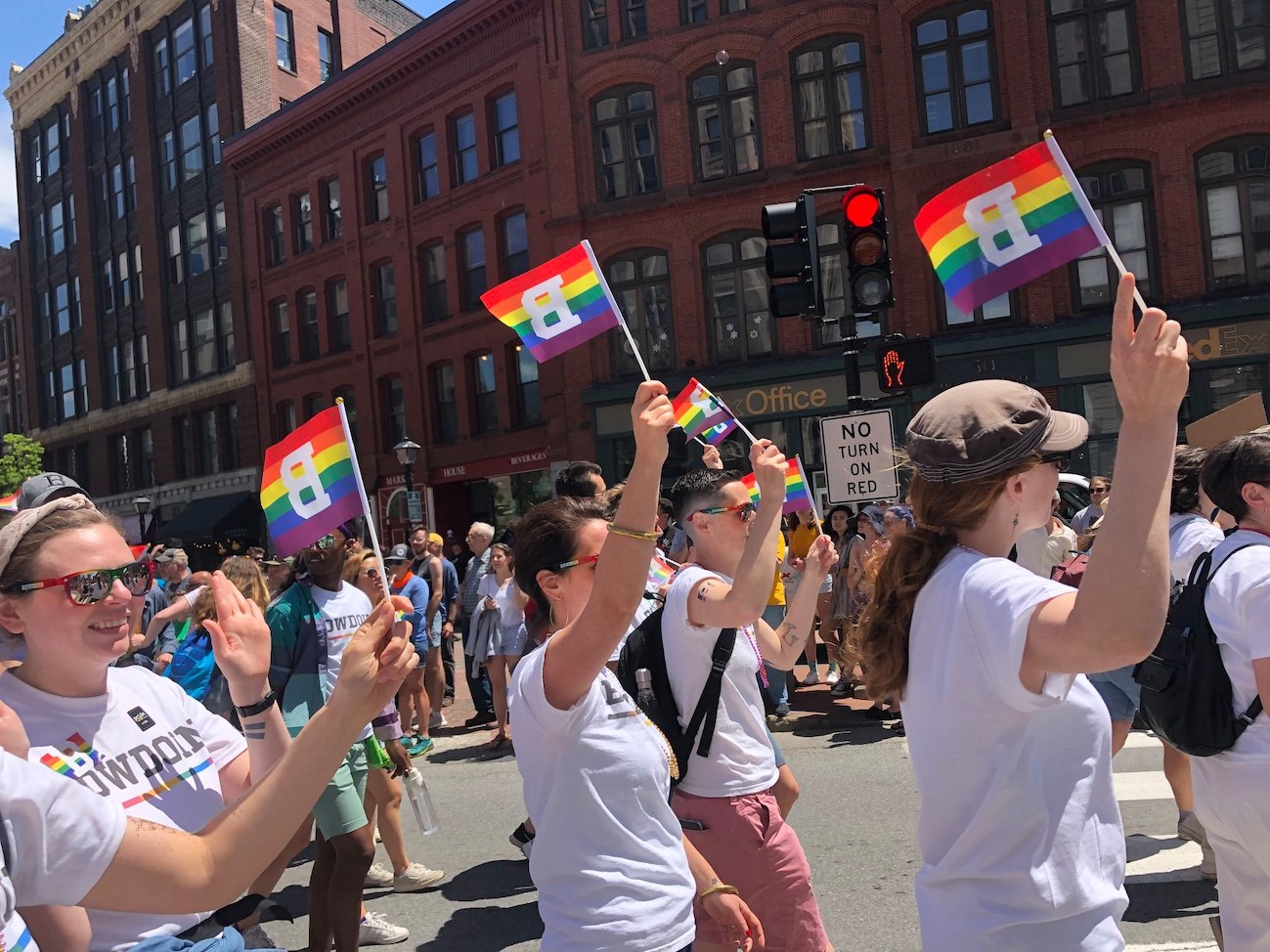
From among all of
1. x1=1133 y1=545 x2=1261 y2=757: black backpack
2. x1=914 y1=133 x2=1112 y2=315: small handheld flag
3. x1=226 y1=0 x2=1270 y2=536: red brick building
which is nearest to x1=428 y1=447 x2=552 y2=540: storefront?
x1=226 y1=0 x2=1270 y2=536: red brick building

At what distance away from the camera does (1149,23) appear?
63.3 feet

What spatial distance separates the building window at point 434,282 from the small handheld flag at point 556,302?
21710 mm

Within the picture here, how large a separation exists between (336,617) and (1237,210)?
1913cm

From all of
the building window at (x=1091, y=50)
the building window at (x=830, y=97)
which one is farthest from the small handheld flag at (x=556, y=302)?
the building window at (x=1091, y=50)

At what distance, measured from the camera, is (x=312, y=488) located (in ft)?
12.0

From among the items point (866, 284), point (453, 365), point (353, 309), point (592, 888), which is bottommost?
point (592, 888)

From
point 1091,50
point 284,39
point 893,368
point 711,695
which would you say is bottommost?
point 711,695

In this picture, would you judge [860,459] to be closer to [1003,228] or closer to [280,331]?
[1003,228]

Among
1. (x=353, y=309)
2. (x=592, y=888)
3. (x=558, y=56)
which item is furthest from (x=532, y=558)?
(x=353, y=309)

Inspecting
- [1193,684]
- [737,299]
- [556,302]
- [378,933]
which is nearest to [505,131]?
[737,299]

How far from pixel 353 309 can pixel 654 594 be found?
85.0 ft

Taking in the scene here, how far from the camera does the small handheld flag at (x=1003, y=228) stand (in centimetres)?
393

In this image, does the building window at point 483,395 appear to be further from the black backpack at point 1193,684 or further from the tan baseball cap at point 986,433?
the tan baseball cap at point 986,433

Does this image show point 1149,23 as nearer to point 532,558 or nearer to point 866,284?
point 866,284
